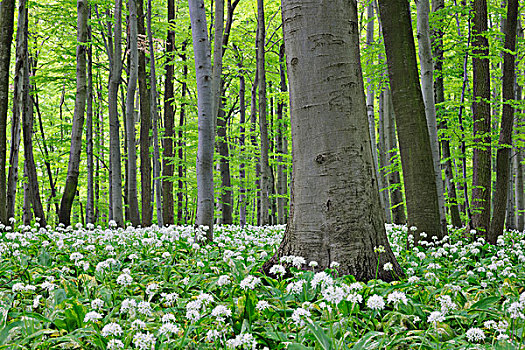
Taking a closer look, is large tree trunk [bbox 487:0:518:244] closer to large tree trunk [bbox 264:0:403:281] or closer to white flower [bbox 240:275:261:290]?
large tree trunk [bbox 264:0:403:281]

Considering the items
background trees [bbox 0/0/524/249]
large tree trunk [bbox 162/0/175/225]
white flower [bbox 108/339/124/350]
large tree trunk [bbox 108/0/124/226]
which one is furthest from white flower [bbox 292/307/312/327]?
large tree trunk [bbox 162/0/175/225]

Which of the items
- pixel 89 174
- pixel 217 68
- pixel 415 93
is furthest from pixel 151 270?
pixel 89 174

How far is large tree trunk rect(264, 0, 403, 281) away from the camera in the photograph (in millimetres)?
3506

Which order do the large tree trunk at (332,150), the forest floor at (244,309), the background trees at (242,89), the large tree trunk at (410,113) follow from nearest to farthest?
the forest floor at (244,309) < the large tree trunk at (332,150) < the large tree trunk at (410,113) < the background trees at (242,89)

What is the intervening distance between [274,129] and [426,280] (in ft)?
51.8

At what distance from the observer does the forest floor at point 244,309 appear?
2.16 m

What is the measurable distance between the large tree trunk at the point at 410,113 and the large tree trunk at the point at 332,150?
2.17 meters

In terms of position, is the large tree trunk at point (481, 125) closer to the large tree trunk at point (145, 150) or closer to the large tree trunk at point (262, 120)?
the large tree trunk at point (262, 120)

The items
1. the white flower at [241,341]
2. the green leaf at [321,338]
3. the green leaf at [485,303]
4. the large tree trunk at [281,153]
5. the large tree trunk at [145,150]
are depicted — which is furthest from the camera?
the large tree trunk at [281,153]

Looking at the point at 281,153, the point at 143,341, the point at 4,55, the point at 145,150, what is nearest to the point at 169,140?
the point at 145,150

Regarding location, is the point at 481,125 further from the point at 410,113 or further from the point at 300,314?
the point at 300,314

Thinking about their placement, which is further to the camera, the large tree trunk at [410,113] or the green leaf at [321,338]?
the large tree trunk at [410,113]

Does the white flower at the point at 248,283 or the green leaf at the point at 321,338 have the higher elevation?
the white flower at the point at 248,283

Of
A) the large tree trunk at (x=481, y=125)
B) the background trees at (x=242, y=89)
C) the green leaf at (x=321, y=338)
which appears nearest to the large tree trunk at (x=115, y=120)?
the background trees at (x=242, y=89)
